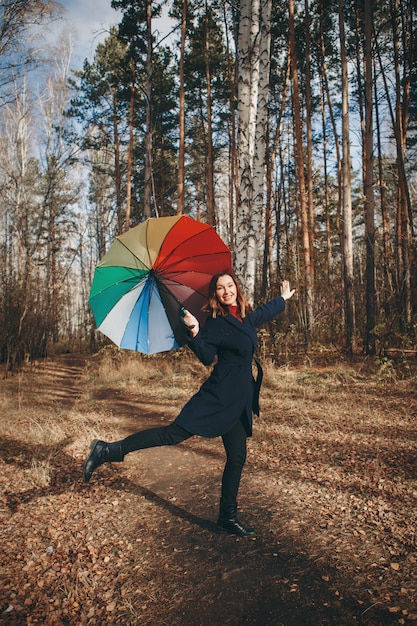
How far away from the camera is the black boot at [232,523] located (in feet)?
9.53

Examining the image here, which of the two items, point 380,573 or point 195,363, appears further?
point 195,363

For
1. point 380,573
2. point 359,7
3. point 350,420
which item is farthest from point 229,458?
point 359,7

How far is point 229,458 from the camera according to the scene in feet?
9.57

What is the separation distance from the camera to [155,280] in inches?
143

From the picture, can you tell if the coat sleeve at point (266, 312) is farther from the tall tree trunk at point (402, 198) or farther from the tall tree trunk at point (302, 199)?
the tall tree trunk at point (302, 199)

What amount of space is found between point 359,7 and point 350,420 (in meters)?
13.6

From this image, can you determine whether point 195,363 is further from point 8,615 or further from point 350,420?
point 8,615

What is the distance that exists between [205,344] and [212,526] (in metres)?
1.48

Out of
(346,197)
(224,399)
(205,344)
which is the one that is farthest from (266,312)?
(346,197)

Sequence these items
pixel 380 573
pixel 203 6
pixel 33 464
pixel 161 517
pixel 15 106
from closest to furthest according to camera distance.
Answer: pixel 380 573, pixel 161 517, pixel 33 464, pixel 203 6, pixel 15 106

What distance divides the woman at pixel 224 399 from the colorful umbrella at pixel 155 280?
1.85 ft

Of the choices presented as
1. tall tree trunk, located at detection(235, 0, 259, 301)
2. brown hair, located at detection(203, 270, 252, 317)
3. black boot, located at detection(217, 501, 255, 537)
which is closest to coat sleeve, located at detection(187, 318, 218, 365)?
brown hair, located at detection(203, 270, 252, 317)

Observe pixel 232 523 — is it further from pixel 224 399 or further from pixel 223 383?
pixel 223 383

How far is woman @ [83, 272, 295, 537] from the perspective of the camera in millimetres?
2799
